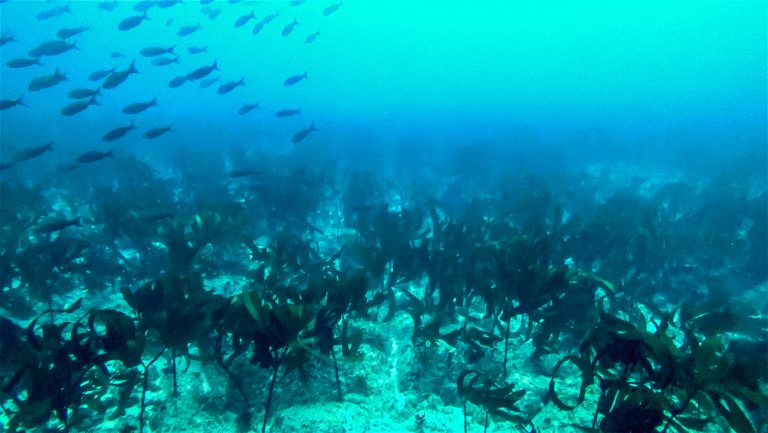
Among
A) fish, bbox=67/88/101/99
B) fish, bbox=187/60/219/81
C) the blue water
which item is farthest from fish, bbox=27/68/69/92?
the blue water

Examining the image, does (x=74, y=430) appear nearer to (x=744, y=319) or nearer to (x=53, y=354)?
(x=53, y=354)

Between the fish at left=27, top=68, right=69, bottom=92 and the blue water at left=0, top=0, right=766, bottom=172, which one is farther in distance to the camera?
the blue water at left=0, top=0, right=766, bottom=172

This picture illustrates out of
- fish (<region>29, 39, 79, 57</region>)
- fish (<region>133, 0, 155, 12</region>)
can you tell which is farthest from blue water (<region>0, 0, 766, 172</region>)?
fish (<region>29, 39, 79, 57</region>)

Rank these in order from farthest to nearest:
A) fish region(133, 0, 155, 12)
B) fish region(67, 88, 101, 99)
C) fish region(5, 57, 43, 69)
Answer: fish region(133, 0, 155, 12)
fish region(5, 57, 43, 69)
fish region(67, 88, 101, 99)

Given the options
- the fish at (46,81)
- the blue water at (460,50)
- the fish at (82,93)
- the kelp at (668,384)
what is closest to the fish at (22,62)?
the fish at (46,81)

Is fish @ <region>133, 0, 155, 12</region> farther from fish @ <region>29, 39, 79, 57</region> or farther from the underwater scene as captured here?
fish @ <region>29, 39, 79, 57</region>

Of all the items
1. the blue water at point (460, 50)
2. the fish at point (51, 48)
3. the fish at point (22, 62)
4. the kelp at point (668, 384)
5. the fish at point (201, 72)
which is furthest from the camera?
the blue water at point (460, 50)

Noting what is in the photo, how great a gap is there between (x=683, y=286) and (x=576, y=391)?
5.11 meters

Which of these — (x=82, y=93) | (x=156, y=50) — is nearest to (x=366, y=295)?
(x=82, y=93)

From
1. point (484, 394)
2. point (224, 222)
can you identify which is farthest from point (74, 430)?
point (224, 222)

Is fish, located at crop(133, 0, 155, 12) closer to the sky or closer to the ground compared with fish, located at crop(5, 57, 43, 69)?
closer to the sky

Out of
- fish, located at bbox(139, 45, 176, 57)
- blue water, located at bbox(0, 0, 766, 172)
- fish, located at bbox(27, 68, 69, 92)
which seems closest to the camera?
fish, located at bbox(27, 68, 69, 92)

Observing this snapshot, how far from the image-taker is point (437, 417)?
395 centimetres

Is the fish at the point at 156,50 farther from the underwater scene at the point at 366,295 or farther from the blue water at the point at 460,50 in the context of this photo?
the blue water at the point at 460,50
